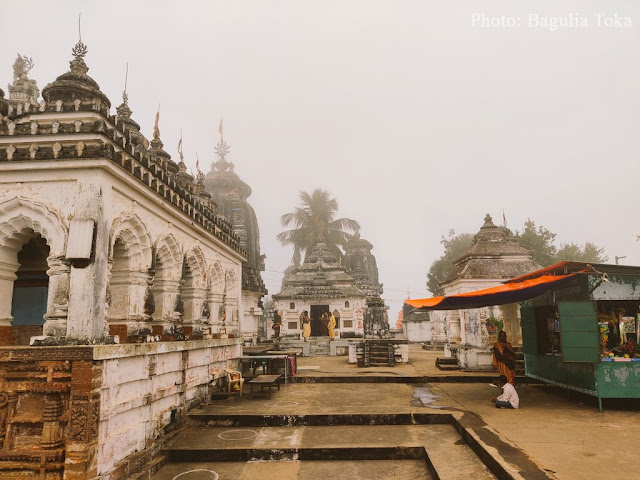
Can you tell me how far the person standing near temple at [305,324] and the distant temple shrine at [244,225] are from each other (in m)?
2.89

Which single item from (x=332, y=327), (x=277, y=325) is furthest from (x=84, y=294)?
(x=332, y=327)

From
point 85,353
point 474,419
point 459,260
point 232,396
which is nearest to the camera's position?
point 85,353

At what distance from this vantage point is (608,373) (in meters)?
8.43

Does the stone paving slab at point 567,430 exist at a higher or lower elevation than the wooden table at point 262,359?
lower

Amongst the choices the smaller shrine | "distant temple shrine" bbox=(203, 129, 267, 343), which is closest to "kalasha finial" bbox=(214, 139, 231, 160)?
"distant temple shrine" bbox=(203, 129, 267, 343)

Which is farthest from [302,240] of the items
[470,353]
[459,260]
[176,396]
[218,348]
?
[176,396]

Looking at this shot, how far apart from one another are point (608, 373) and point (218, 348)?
898cm

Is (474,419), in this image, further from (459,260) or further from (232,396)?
(459,260)

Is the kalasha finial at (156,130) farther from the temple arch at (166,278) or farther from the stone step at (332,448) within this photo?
the stone step at (332,448)

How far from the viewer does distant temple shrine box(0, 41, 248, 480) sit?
555 cm

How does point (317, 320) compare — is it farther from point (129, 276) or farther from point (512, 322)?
point (129, 276)

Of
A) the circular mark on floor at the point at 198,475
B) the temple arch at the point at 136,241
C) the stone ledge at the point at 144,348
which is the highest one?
the temple arch at the point at 136,241

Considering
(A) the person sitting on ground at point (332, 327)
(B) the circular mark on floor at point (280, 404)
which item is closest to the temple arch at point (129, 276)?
(B) the circular mark on floor at point (280, 404)

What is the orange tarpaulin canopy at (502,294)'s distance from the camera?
905 cm
